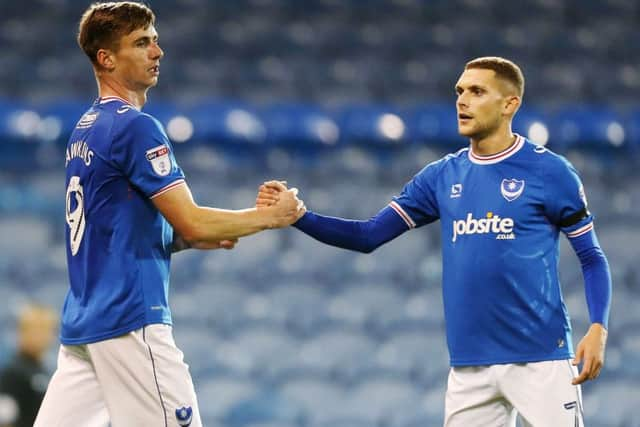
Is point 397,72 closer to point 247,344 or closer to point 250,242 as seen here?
point 250,242

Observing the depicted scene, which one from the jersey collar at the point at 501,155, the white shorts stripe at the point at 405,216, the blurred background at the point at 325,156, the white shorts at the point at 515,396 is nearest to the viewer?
the white shorts at the point at 515,396

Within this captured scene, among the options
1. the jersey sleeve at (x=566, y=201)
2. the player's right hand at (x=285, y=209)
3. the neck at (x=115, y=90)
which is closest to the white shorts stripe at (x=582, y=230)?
the jersey sleeve at (x=566, y=201)

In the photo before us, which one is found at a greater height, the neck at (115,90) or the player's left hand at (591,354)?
the neck at (115,90)

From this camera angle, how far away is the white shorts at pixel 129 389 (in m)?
3.40

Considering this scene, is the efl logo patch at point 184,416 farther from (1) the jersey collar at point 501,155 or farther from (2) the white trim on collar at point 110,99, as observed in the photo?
(1) the jersey collar at point 501,155

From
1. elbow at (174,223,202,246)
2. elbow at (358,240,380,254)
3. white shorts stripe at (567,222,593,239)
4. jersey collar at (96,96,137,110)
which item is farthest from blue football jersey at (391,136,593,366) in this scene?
jersey collar at (96,96,137,110)

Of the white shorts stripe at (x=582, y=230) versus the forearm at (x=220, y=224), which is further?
the white shorts stripe at (x=582, y=230)

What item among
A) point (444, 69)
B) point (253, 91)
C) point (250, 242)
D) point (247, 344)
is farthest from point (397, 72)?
point (247, 344)

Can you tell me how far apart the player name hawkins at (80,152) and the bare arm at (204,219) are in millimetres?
260

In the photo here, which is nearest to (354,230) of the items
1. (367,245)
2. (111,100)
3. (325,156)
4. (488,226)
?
(367,245)

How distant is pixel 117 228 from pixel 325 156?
5845 mm

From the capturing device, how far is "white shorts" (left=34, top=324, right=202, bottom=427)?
3.40 metres

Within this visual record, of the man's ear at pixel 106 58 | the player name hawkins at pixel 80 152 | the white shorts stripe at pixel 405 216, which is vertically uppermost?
the man's ear at pixel 106 58

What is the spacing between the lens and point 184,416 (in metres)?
3.40
